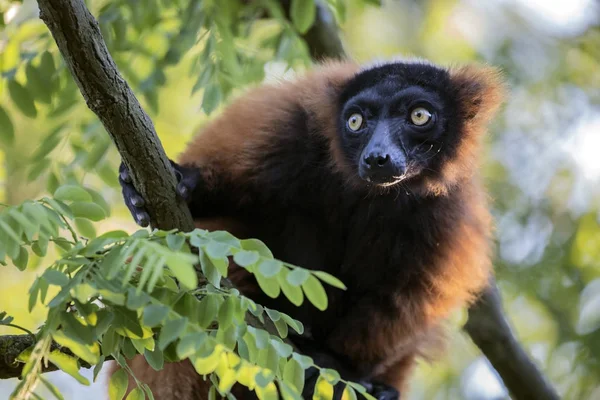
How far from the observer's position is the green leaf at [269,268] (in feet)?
8.02

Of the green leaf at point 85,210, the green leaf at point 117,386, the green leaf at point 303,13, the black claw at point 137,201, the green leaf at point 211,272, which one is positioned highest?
the green leaf at point 303,13

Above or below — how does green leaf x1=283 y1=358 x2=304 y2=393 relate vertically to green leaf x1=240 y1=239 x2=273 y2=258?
below

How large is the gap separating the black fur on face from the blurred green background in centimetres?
58

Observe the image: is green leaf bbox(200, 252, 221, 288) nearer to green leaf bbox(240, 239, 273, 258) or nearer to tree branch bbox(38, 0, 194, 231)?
green leaf bbox(240, 239, 273, 258)

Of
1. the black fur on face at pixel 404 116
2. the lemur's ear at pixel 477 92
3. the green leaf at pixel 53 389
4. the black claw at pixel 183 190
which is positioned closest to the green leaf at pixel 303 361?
the green leaf at pixel 53 389

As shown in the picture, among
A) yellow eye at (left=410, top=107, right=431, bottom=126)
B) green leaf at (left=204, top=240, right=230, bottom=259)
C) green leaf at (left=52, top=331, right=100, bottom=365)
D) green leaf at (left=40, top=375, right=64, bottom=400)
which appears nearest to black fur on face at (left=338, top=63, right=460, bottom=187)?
yellow eye at (left=410, top=107, right=431, bottom=126)

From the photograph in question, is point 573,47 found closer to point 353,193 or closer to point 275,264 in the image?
point 353,193

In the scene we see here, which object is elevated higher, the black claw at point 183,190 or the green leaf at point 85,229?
the black claw at point 183,190

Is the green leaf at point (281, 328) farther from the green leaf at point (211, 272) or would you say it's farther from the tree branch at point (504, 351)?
the tree branch at point (504, 351)

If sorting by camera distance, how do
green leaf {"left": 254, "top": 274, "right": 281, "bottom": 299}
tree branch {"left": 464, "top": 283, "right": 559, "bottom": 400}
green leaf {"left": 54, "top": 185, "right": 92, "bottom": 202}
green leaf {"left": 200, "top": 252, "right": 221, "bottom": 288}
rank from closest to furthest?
green leaf {"left": 254, "top": 274, "right": 281, "bottom": 299}
green leaf {"left": 200, "top": 252, "right": 221, "bottom": 288}
green leaf {"left": 54, "top": 185, "right": 92, "bottom": 202}
tree branch {"left": 464, "top": 283, "right": 559, "bottom": 400}

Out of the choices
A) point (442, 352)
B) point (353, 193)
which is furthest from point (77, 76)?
point (442, 352)

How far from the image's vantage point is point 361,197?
520 cm

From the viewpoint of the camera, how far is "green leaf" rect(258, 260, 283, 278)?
2.45 meters

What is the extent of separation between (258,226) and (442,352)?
71.1 inches
